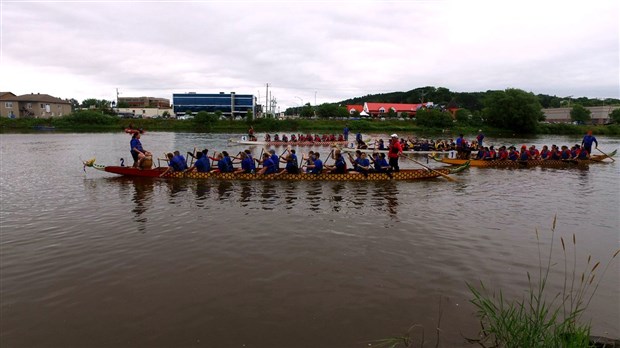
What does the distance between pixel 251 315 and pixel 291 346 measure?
106 cm

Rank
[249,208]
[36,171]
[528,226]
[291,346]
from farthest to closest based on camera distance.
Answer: [36,171]
[249,208]
[528,226]
[291,346]

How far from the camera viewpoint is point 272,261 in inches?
345

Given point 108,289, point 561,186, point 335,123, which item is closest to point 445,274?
point 108,289

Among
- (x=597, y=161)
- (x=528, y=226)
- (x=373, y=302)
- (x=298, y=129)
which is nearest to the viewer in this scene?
(x=373, y=302)

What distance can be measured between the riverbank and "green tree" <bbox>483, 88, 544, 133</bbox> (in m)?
1.94

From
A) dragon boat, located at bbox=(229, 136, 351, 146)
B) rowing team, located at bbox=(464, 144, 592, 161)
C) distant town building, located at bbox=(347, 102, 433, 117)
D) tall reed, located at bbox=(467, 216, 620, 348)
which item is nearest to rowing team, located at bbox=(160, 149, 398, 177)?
tall reed, located at bbox=(467, 216, 620, 348)

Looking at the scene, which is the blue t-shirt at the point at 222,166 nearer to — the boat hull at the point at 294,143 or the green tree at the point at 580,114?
the boat hull at the point at 294,143

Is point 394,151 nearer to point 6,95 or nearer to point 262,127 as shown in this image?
point 262,127

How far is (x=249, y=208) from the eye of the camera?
13.6 m

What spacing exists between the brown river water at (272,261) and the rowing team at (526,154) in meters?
9.46

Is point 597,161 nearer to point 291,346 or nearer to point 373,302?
point 373,302

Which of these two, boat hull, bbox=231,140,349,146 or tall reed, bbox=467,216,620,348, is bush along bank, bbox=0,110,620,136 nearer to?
boat hull, bbox=231,140,349,146

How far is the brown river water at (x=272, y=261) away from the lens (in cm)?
623

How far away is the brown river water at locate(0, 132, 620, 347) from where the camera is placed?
6.23 metres
